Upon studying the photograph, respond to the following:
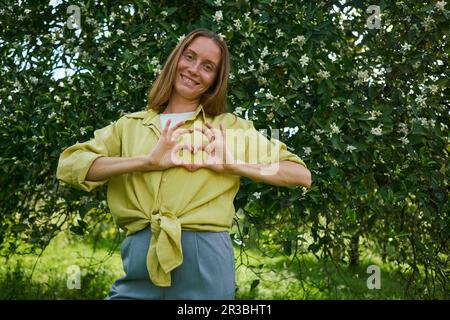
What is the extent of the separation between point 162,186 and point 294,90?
4.26 feet

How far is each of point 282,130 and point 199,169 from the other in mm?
1196

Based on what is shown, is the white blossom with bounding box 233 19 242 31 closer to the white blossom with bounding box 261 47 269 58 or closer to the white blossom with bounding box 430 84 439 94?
the white blossom with bounding box 261 47 269 58

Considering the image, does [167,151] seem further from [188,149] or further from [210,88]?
[210,88]

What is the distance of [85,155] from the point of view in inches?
80.0

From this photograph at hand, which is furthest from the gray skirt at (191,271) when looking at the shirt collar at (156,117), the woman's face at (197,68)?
the woman's face at (197,68)

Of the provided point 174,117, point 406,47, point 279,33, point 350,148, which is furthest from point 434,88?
point 174,117

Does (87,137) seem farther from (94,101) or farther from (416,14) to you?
(416,14)

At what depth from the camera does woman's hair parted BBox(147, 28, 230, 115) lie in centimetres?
214

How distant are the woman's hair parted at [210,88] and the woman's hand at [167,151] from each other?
21 cm

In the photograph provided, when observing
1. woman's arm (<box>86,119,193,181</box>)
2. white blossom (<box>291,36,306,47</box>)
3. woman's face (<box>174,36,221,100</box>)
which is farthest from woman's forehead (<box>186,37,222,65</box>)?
white blossom (<box>291,36,306,47</box>)

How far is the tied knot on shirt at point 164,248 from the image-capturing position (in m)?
1.90

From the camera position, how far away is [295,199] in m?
3.04
